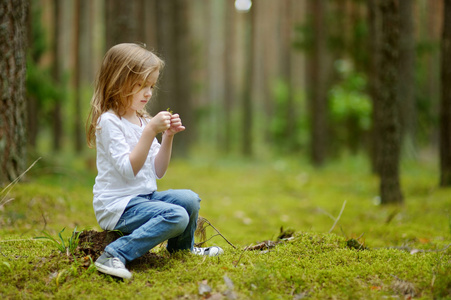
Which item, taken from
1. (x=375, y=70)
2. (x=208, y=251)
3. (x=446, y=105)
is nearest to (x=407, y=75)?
(x=446, y=105)

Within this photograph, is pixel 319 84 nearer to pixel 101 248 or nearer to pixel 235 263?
pixel 235 263

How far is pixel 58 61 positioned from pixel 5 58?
31.8ft

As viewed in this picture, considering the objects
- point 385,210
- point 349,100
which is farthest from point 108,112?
point 349,100

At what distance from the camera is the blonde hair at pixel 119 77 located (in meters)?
2.83

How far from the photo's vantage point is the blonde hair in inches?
111

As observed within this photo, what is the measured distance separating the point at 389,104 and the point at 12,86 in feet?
17.1

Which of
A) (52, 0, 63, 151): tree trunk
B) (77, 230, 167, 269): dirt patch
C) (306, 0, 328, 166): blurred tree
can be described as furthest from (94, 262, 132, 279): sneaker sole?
(52, 0, 63, 151): tree trunk

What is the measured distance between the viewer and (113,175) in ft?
9.05

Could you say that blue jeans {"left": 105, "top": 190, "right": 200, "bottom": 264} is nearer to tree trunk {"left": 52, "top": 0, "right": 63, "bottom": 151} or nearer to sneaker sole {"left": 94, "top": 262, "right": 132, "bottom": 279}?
sneaker sole {"left": 94, "top": 262, "right": 132, "bottom": 279}

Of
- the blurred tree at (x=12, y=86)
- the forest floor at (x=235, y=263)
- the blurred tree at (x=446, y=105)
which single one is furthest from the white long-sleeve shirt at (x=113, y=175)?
the blurred tree at (x=446, y=105)

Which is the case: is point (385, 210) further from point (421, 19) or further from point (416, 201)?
point (421, 19)

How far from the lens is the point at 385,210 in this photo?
19.9 feet

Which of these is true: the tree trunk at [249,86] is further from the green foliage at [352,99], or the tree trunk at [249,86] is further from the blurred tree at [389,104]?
the blurred tree at [389,104]

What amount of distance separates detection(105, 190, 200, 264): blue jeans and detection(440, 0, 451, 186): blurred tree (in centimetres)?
577
